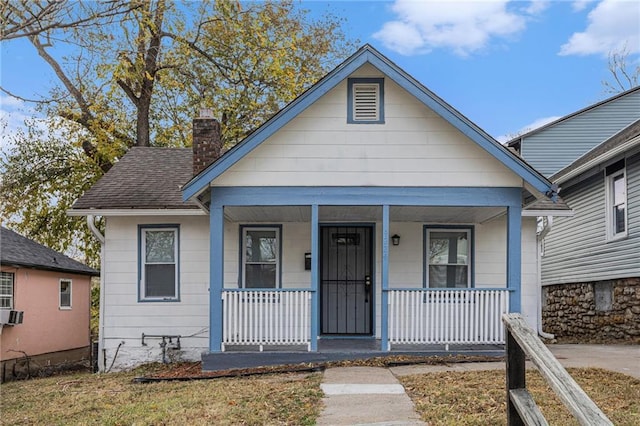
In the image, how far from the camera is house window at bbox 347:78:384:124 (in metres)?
10.2

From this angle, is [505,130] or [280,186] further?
[505,130]

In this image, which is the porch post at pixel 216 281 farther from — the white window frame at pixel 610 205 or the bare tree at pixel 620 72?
the bare tree at pixel 620 72

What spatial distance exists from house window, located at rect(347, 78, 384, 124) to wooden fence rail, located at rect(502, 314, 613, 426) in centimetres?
617

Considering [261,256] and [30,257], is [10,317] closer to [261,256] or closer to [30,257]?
[30,257]

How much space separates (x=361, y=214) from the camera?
11539 millimetres

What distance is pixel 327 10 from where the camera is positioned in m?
25.5

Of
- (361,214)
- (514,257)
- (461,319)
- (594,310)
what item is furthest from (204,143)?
(594,310)

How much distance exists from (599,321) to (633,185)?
352cm

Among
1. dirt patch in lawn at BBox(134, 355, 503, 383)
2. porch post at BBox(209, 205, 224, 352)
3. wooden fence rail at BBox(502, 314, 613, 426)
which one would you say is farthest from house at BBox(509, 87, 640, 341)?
wooden fence rail at BBox(502, 314, 613, 426)

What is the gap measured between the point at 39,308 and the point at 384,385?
11362 millimetres

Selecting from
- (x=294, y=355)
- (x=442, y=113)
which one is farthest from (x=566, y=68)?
(x=294, y=355)

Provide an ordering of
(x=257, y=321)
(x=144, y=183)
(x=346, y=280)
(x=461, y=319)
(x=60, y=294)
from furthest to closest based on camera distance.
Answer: (x=60, y=294) < (x=144, y=183) < (x=346, y=280) < (x=257, y=321) < (x=461, y=319)

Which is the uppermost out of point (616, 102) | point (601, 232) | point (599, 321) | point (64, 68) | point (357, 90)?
point (64, 68)

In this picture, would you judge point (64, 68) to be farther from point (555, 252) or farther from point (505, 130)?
point (505, 130)
